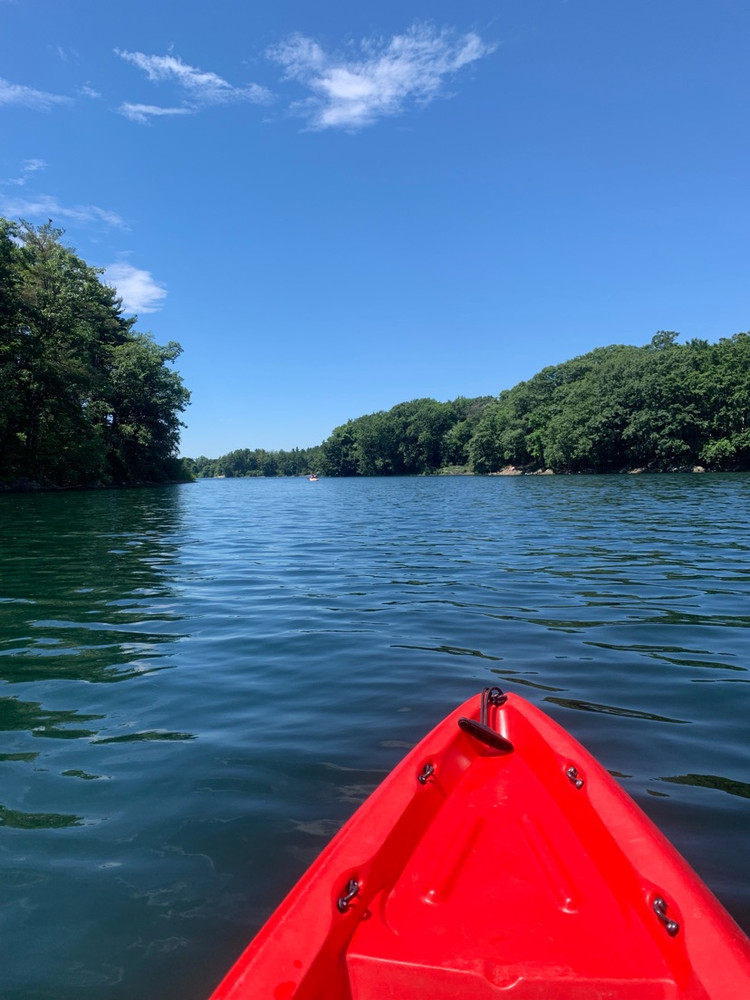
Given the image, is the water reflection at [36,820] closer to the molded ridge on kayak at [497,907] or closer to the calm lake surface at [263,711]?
the calm lake surface at [263,711]

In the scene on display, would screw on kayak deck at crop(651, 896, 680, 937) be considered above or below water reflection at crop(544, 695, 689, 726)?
above

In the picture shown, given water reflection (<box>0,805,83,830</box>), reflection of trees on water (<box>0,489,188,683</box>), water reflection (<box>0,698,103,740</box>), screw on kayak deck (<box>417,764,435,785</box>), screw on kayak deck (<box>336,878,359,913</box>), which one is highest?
screw on kayak deck (<box>417,764,435,785</box>)

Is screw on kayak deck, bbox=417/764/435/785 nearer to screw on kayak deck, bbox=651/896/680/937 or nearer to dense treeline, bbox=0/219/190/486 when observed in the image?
screw on kayak deck, bbox=651/896/680/937

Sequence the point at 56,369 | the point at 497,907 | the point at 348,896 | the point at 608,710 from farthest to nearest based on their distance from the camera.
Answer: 1. the point at 56,369
2. the point at 608,710
3. the point at 497,907
4. the point at 348,896

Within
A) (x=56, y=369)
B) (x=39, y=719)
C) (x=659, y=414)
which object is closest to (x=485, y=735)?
(x=39, y=719)

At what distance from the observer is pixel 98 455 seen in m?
42.0

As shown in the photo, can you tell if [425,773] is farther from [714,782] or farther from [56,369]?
[56,369]

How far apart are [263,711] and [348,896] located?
2.78 metres

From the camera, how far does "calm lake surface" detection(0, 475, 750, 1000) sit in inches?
103

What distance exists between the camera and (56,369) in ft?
122

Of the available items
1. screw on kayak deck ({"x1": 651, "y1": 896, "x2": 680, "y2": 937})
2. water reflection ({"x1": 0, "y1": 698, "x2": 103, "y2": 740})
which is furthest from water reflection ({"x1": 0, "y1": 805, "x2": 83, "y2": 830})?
screw on kayak deck ({"x1": 651, "y1": 896, "x2": 680, "y2": 937})

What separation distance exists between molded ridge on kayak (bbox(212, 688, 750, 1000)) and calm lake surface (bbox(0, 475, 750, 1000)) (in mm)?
575

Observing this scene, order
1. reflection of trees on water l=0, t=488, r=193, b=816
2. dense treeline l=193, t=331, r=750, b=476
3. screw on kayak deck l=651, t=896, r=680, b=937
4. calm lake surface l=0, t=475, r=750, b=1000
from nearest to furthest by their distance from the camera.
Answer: screw on kayak deck l=651, t=896, r=680, b=937, calm lake surface l=0, t=475, r=750, b=1000, reflection of trees on water l=0, t=488, r=193, b=816, dense treeline l=193, t=331, r=750, b=476

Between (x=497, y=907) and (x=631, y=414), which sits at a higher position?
(x=631, y=414)
